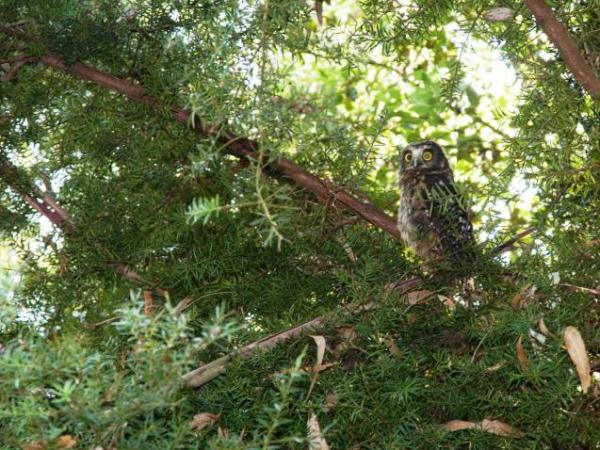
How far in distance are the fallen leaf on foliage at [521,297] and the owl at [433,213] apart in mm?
130

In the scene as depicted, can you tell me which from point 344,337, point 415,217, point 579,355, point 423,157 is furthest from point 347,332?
point 423,157

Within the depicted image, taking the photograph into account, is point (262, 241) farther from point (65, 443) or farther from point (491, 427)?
point (65, 443)

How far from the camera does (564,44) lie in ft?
4.42

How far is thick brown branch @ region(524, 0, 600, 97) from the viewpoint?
1314 millimetres

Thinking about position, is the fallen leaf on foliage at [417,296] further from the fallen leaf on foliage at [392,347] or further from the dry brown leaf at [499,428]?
the dry brown leaf at [499,428]

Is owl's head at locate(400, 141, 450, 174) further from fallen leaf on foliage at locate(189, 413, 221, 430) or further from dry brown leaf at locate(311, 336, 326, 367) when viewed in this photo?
fallen leaf on foliage at locate(189, 413, 221, 430)

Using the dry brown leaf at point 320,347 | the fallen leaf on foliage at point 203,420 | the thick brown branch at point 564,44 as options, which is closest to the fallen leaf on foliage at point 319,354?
the dry brown leaf at point 320,347

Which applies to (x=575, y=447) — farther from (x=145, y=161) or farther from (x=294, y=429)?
(x=145, y=161)

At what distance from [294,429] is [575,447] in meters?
0.39

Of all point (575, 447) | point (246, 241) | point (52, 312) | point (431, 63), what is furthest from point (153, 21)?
point (431, 63)

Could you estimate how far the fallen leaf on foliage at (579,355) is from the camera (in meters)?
1.22

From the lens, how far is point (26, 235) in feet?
5.90

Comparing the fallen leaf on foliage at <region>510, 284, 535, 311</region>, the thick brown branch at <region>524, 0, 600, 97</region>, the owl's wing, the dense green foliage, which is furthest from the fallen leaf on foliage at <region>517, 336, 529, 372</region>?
the thick brown branch at <region>524, 0, 600, 97</region>

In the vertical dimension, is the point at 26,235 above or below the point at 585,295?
above
